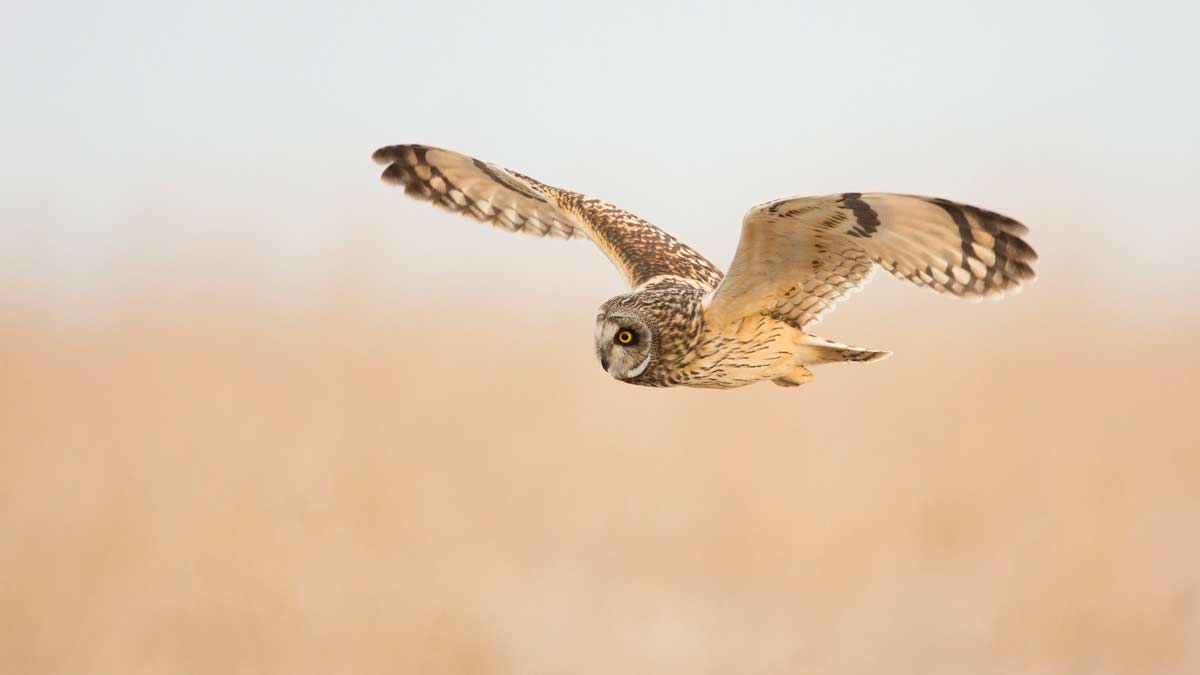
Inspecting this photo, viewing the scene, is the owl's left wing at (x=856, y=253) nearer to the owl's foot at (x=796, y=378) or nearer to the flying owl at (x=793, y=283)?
the flying owl at (x=793, y=283)

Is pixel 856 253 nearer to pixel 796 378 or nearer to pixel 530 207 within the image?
pixel 796 378

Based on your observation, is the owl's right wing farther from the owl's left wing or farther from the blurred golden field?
the blurred golden field

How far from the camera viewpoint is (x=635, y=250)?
430cm

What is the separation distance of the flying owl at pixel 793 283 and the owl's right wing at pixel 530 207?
1.03ft

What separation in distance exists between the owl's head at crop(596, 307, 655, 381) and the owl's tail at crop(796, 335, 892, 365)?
451 millimetres

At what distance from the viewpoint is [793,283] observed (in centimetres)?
376

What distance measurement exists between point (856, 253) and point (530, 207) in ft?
4.63

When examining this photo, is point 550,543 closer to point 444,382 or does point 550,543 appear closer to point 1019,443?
point 444,382

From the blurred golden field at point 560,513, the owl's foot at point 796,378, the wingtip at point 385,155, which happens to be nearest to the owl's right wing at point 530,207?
the wingtip at point 385,155

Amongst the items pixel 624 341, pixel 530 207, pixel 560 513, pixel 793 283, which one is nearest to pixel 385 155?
pixel 530 207

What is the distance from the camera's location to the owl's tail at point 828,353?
372cm

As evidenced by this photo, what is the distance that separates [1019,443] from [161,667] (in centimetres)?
538

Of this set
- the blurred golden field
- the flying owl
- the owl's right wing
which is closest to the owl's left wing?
the flying owl

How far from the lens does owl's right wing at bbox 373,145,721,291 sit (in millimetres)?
4344
